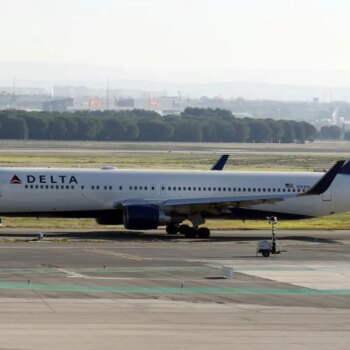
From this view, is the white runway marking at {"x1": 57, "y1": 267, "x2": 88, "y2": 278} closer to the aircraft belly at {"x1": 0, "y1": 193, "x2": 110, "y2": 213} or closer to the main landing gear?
the aircraft belly at {"x1": 0, "y1": 193, "x2": 110, "y2": 213}

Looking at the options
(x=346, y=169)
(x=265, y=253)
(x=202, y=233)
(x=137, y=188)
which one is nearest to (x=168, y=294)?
(x=265, y=253)

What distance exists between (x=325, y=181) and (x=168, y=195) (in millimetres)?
7964

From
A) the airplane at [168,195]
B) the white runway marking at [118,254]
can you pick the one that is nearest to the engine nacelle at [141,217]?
the airplane at [168,195]

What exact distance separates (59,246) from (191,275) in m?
11.1

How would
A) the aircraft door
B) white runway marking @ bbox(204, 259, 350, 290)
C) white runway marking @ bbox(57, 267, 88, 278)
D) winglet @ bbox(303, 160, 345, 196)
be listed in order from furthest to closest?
the aircraft door, winglet @ bbox(303, 160, 345, 196), white runway marking @ bbox(57, 267, 88, 278), white runway marking @ bbox(204, 259, 350, 290)

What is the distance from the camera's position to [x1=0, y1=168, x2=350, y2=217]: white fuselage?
189 feet

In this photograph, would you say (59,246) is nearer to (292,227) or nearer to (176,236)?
(176,236)

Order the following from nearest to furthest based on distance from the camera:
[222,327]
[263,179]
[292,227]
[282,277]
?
[222,327], [282,277], [263,179], [292,227]

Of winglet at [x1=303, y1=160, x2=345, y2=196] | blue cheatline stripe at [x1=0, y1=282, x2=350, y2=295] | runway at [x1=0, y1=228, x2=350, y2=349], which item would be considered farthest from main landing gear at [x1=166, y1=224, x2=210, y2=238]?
blue cheatline stripe at [x1=0, y1=282, x2=350, y2=295]

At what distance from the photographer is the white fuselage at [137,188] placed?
189 feet

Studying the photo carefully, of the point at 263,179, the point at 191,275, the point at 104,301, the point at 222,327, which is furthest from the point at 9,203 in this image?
the point at 222,327

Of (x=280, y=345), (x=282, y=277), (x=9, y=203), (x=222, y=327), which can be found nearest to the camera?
(x=280, y=345)

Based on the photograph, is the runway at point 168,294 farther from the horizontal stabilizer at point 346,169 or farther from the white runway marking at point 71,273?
the horizontal stabilizer at point 346,169

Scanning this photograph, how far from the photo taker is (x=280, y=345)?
28656 millimetres
